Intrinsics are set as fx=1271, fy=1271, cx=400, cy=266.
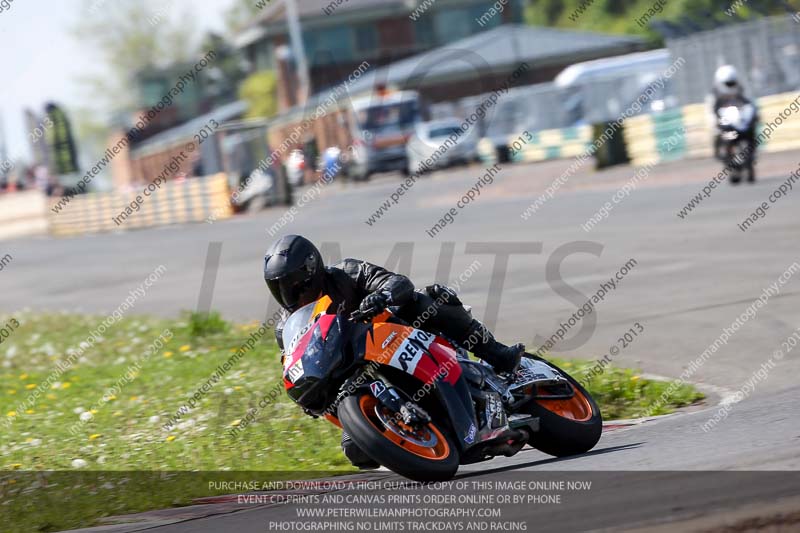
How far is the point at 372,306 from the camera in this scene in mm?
6312

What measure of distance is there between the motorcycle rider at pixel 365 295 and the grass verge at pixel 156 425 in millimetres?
1369

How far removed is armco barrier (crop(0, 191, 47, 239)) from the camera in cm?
5053

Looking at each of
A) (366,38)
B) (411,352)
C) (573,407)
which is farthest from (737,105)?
(366,38)

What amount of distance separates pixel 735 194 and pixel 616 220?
2.36m

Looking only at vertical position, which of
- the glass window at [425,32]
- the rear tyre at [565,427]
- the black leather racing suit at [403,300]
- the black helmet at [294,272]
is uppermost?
the black helmet at [294,272]

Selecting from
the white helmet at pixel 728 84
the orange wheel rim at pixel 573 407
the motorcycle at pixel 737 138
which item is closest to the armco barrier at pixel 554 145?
the motorcycle at pixel 737 138

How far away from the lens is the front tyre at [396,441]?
19.5 ft

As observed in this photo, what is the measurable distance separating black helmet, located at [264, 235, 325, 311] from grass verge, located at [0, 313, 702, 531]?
4.83 ft

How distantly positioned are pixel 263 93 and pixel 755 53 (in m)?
51.0

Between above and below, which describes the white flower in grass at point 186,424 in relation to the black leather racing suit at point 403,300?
below

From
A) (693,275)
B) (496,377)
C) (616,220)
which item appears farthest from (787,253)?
(496,377)

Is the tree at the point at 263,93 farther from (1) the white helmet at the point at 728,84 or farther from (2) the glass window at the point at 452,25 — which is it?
(1) the white helmet at the point at 728,84

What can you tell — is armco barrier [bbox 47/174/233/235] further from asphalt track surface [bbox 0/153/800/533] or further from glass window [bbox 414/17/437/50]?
glass window [bbox 414/17/437/50]

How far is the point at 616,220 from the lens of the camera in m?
21.5
